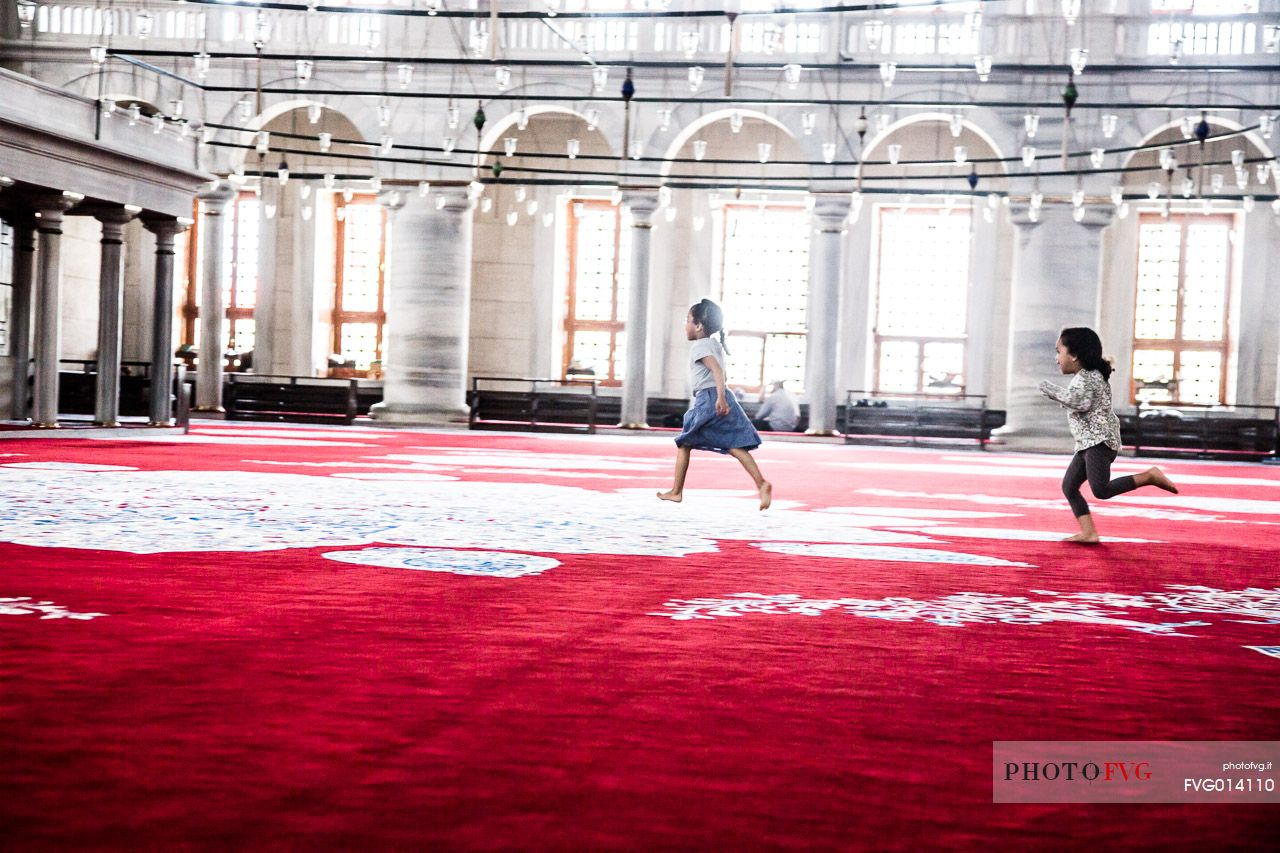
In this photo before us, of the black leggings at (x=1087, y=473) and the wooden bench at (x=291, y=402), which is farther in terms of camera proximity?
the wooden bench at (x=291, y=402)

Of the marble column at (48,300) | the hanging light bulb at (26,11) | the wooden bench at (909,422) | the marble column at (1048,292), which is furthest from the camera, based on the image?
the hanging light bulb at (26,11)

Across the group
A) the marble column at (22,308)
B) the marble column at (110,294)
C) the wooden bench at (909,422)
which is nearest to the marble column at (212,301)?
the marble column at (22,308)

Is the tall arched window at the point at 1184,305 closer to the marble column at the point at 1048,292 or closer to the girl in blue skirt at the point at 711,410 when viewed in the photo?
the marble column at the point at 1048,292

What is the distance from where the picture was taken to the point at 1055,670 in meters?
2.89

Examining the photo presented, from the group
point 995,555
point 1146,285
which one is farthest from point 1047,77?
point 995,555

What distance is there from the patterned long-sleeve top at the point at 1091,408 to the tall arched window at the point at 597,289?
19213 mm

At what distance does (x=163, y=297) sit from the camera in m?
14.4

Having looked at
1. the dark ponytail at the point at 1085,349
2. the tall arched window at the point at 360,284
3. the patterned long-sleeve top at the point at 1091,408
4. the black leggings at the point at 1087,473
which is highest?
the tall arched window at the point at 360,284

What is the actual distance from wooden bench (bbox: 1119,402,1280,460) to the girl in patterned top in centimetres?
1451

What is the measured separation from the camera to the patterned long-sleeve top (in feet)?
20.0

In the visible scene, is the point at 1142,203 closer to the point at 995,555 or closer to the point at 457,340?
the point at 457,340

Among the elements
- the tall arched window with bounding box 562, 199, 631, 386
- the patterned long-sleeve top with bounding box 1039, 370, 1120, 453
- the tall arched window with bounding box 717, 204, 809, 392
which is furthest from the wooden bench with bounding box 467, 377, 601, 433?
the patterned long-sleeve top with bounding box 1039, 370, 1120, 453

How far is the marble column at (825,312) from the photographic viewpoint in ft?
70.2

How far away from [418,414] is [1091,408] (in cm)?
1684
